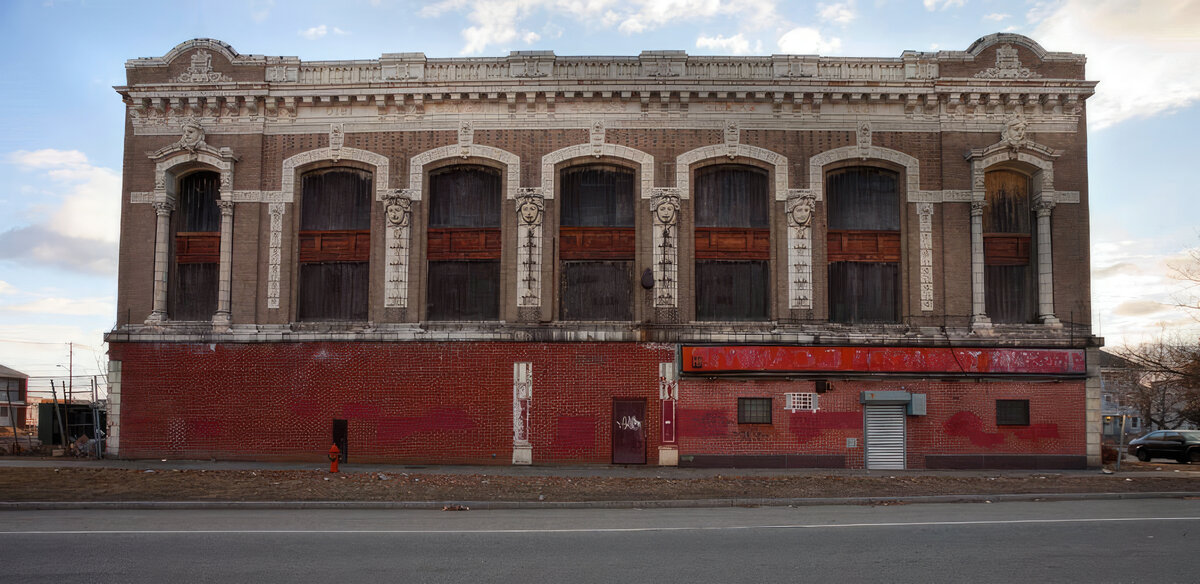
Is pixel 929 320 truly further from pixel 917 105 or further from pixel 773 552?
pixel 773 552

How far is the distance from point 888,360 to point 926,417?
195cm

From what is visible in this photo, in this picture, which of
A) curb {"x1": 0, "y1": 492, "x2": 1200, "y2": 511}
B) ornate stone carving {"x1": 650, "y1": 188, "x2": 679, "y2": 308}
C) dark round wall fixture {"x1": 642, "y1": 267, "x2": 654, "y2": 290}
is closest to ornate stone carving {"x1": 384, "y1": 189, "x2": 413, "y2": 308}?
dark round wall fixture {"x1": 642, "y1": 267, "x2": 654, "y2": 290}

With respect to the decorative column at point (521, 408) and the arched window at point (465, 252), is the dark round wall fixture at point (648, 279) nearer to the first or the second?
the decorative column at point (521, 408)

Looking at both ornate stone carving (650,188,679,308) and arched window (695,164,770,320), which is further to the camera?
arched window (695,164,770,320)

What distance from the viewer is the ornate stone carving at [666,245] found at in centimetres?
2350

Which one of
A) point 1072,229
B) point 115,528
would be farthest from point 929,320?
point 115,528

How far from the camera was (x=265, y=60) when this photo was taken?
24.3 metres

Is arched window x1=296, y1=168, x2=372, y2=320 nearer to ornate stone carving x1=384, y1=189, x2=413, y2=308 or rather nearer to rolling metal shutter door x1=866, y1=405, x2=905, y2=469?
ornate stone carving x1=384, y1=189, x2=413, y2=308

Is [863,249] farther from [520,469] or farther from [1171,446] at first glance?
[1171,446]

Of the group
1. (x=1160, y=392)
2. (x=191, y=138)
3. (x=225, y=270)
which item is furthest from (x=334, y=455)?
(x=1160, y=392)

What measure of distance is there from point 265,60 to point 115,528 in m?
15.6

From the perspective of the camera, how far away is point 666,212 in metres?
23.6

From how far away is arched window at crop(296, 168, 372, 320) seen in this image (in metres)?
24.2

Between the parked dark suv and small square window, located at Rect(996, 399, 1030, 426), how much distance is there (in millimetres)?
11010
